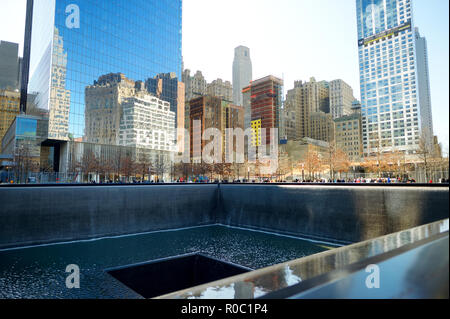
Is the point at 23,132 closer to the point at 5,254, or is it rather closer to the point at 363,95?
the point at 5,254

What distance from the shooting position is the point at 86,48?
188 feet

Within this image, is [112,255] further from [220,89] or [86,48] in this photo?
[220,89]

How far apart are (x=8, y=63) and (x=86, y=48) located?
14745 cm

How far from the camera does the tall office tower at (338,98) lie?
17225 centimetres

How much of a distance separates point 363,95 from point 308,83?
47.7 m

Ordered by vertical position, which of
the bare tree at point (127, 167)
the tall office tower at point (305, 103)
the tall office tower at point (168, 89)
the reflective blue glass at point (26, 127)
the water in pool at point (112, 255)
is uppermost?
the tall office tower at point (305, 103)

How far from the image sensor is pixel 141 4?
68.2m

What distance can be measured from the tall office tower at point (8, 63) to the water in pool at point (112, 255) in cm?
18571

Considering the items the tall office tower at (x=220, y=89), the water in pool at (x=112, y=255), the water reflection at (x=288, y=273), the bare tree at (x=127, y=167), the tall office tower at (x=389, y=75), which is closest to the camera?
the water reflection at (x=288, y=273)

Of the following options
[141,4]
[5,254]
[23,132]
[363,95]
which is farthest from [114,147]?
[363,95]

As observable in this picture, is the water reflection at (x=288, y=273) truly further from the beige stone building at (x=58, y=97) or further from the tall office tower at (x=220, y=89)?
the tall office tower at (x=220, y=89)

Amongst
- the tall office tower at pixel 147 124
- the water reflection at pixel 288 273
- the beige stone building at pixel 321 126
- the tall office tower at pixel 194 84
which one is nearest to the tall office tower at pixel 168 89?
the tall office tower at pixel 147 124

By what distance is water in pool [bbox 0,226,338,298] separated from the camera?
8758 mm

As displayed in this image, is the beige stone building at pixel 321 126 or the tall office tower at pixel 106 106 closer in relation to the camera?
the tall office tower at pixel 106 106
